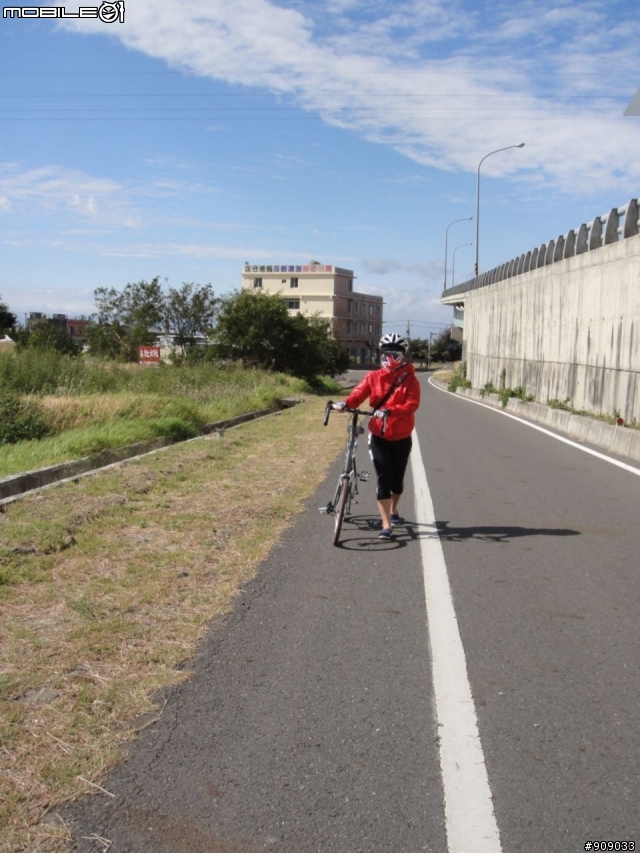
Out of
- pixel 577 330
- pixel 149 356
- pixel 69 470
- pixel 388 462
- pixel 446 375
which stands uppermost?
pixel 577 330

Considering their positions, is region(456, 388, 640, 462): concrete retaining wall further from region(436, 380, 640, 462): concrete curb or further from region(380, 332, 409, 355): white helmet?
region(380, 332, 409, 355): white helmet

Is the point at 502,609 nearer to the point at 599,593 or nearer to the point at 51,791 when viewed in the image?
the point at 599,593

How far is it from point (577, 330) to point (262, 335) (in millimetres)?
25914

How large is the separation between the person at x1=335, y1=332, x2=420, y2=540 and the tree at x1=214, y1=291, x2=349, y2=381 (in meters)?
38.6

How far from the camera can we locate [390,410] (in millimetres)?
7363

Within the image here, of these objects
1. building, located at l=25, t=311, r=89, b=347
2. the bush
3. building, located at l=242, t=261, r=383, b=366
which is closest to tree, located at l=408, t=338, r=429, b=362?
building, located at l=242, t=261, r=383, b=366

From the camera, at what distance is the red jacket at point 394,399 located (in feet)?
24.4

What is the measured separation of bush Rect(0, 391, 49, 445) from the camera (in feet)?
44.4

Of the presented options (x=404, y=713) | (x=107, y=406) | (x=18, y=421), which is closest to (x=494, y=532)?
(x=404, y=713)

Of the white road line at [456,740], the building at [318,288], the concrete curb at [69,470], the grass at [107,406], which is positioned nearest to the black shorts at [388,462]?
the white road line at [456,740]

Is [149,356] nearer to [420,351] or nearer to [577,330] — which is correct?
[577,330]

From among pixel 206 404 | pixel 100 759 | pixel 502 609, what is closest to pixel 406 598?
pixel 502 609

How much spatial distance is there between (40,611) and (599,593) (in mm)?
3904

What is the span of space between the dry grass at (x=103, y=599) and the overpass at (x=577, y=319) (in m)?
9.71
